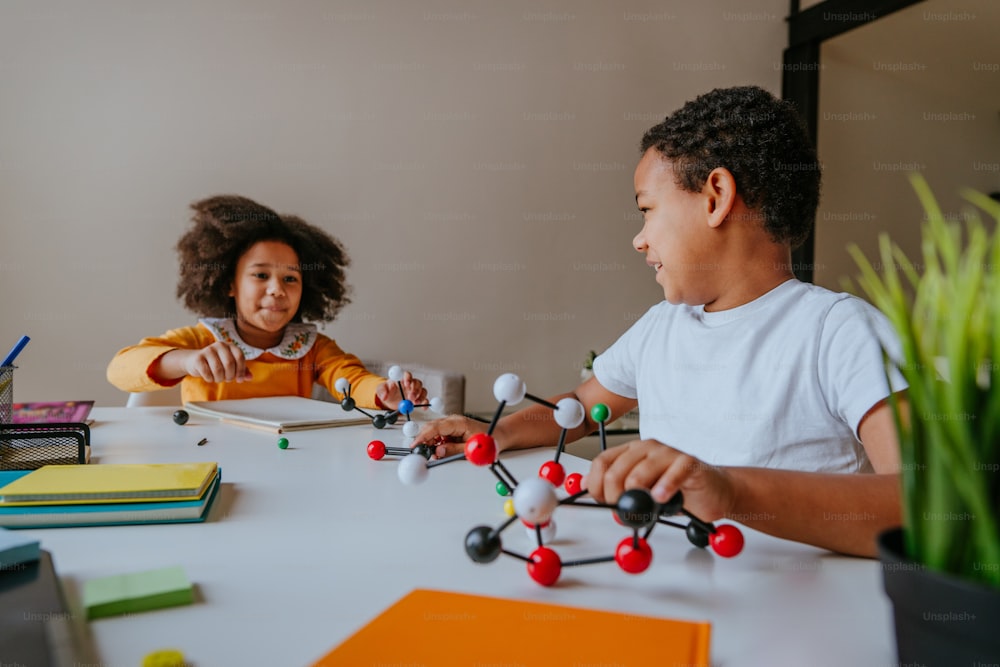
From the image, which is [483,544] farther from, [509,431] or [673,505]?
[509,431]

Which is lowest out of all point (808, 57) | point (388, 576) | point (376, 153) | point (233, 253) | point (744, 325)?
point (388, 576)

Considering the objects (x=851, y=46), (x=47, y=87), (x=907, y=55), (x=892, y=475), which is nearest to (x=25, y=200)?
(x=47, y=87)

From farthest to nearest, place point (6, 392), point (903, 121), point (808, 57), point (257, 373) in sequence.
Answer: point (903, 121) → point (808, 57) → point (257, 373) → point (6, 392)

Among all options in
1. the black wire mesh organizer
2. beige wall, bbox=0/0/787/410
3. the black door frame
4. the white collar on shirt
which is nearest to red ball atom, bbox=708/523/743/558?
the black wire mesh organizer

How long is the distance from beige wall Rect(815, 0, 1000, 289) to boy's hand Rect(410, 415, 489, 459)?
331cm

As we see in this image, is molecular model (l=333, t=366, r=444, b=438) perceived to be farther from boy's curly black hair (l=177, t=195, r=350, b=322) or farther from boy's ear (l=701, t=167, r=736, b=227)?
boy's curly black hair (l=177, t=195, r=350, b=322)

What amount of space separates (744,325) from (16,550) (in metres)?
0.93

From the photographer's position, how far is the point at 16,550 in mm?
628

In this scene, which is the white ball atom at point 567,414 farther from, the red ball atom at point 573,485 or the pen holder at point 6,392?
the pen holder at point 6,392

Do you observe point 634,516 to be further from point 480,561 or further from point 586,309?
point 586,309

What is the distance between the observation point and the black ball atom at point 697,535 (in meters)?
0.71

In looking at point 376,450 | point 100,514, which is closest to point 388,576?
point 100,514

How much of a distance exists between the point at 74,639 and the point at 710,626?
1.41 ft

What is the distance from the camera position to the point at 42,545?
2.41 ft
